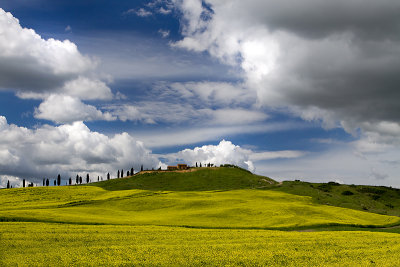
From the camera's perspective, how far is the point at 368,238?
48375mm

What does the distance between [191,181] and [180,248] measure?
123 m

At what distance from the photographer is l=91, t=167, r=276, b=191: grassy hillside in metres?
148

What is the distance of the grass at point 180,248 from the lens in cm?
3131

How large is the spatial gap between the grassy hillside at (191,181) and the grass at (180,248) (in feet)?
324

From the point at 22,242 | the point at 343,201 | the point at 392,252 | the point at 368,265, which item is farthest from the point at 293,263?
the point at 343,201

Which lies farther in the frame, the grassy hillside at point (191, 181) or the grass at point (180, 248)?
the grassy hillside at point (191, 181)

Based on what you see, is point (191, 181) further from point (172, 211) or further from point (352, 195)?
point (172, 211)

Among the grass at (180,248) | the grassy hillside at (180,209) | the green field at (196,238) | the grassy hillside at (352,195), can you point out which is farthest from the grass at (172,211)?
the grass at (180,248)

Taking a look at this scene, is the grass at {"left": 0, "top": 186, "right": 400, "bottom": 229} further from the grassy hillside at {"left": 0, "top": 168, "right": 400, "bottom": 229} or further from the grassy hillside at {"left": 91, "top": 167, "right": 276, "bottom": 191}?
the grassy hillside at {"left": 91, "top": 167, "right": 276, "bottom": 191}

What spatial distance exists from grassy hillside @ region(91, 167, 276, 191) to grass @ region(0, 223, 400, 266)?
98834 mm

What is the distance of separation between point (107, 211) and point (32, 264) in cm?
4847

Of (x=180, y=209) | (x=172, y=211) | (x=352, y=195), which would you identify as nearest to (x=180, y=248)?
(x=172, y=211)

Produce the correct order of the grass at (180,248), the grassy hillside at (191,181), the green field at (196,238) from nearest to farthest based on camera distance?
the grass at (180,248)
the green field at (196,238)
the grassy hillside at (191,181)

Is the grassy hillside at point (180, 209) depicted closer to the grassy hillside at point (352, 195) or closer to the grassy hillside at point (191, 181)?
the grassy hillside at point (191, 181)
